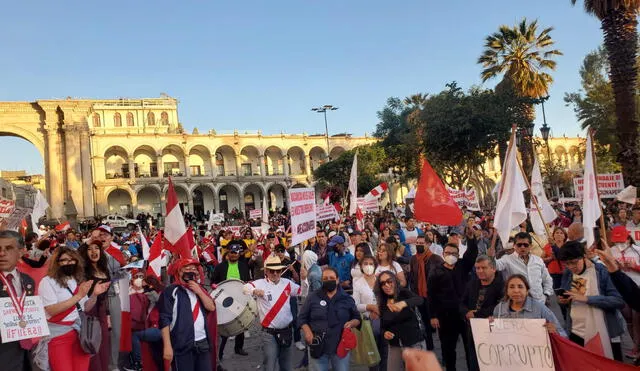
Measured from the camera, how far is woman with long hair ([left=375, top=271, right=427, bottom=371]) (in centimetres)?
493

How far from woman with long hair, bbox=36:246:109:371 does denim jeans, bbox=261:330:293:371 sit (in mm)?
1805

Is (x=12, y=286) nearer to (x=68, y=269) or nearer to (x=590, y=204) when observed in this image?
(x=68, y=269)

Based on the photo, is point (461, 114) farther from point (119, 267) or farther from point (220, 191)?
point (220, 191)

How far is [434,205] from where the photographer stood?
8133 millimetres

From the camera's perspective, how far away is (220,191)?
56.4 m

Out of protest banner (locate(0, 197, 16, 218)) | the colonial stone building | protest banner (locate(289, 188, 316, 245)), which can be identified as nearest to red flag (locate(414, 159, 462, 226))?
protest banner (locate(289, 188, 316, 245))

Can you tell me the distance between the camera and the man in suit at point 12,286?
3.92 m

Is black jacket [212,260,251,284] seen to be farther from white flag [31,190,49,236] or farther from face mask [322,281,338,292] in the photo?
white flag [31,190,49,236]

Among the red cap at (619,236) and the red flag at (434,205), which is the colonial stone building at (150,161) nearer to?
the red flag at (434,205)

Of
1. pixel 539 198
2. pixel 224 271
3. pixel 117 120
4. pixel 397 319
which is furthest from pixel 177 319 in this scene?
pixel 117 120

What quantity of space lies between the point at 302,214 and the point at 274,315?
8.21 ft

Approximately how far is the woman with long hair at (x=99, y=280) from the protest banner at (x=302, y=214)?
2655 millimetres

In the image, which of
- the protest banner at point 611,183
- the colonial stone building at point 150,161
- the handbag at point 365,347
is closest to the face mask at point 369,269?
the handbag at point 365,347

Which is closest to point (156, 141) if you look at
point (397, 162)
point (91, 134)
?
point (91, 134)
